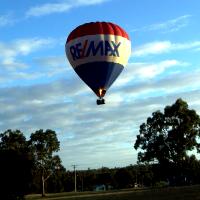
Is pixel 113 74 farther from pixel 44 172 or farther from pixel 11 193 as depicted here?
pixel 44 172

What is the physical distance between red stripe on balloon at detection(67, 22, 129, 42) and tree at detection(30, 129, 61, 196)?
60.3 metres

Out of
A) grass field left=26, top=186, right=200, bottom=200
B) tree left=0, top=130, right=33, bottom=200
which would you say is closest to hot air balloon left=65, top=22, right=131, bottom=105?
grass field left=26, top=186, right=200, bottom=200

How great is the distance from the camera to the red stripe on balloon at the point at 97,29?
36188 mm

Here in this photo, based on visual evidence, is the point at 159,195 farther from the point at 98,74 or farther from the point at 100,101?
the point at 98,74

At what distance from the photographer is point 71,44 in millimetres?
37281

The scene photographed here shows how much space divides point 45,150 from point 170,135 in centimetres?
2439

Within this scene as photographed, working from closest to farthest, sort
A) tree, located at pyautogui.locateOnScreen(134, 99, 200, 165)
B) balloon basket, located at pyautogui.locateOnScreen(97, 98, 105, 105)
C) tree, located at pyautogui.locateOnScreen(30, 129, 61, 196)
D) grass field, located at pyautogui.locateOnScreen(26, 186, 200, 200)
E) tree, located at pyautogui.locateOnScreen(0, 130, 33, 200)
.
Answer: balloon basket, located at pyautogui.locateOnScreen(97, 98, 105, 105) < grass field, located at pyautogui.locateOnScreen(26, 186, 200, 200) < tree, located at pyautogui.locateOnScreen(0, 130, 33, 200) < tree, located at pyautogui.locateOnScreen(134, 99, 200, 165) < tree, located at pyautogui.locateOnScreen(30, 129, 61, 196)

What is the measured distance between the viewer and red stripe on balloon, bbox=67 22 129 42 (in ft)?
119

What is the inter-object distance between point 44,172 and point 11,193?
46093mm

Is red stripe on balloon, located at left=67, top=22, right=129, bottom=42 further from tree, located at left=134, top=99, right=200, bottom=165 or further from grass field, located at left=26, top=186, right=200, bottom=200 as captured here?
tree, located at left=134, top=99, right=200, bottom=165

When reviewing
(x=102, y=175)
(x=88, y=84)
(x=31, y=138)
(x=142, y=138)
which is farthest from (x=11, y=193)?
(x=102, y=175)

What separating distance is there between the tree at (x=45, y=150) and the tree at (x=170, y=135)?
1921cm

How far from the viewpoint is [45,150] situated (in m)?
95.6

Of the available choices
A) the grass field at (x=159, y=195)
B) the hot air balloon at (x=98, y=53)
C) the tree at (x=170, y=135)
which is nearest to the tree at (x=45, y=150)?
the tree at (x=170, y=135)
